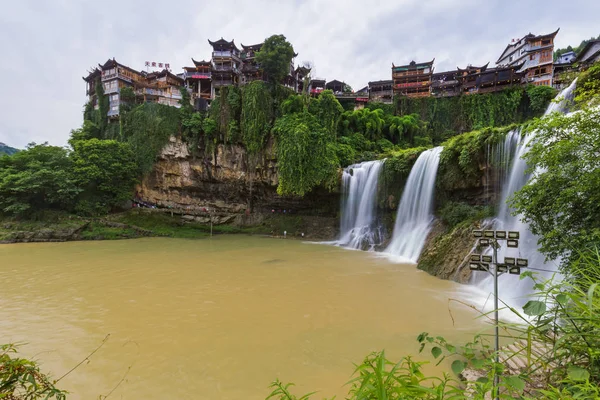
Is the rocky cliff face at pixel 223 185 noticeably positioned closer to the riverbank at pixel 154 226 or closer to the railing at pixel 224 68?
the riverbank at pixel 154 226

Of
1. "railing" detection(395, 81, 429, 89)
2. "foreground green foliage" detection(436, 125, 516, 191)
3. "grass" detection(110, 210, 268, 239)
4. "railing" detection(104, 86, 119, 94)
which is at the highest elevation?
"railing" detection(395, 81, 429, 89)

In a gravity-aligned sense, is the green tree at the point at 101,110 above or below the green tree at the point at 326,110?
above

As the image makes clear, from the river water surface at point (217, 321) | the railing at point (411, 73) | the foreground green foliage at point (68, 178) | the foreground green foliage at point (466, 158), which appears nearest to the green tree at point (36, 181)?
the foreground green foliage at point (68, 178)

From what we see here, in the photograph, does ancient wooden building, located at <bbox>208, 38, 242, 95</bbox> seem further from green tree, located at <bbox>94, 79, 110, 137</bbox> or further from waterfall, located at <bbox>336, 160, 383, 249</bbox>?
waterfall, located at <bbox>336, 160, 383, 249</bbox>

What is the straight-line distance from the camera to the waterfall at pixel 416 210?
1286 centimetres

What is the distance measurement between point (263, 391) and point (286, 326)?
6.55ft

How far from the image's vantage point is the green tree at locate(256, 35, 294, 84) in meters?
25.2

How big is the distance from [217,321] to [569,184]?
24.2ft

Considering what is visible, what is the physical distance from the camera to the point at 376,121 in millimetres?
23328

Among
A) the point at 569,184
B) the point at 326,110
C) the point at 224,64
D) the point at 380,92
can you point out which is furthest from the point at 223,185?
the point at 569,184

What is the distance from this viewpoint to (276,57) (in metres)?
25.2

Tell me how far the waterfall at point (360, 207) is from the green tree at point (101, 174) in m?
18.4

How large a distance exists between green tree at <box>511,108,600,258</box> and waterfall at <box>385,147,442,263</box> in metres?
7.38

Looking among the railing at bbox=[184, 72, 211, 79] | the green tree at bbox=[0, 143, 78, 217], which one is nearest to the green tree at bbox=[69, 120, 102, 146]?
the green tree at bbox=[0, 143, 78, 217]
